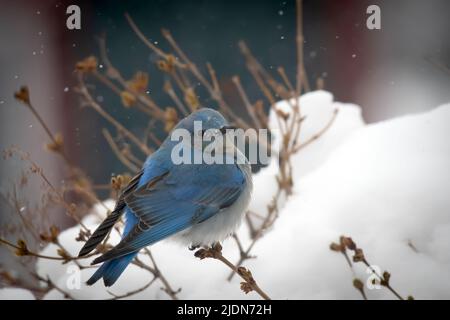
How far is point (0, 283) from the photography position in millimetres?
2184

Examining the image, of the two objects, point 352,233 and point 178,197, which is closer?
point 178,197

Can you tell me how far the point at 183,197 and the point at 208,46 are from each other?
2330 mm

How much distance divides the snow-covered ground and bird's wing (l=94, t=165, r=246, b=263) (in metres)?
0.36

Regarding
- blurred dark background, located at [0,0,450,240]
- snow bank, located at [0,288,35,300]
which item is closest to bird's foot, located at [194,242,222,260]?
snow bank, located at [0,288,35,300]

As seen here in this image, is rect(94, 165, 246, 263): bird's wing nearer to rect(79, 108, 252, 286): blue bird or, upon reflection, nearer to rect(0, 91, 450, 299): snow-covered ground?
rect(79, 108, 252, 286): blue bird

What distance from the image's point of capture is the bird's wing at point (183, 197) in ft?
5.83

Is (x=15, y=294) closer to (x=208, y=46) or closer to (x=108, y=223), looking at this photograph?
(x=108, y=223)

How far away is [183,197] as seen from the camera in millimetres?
1878

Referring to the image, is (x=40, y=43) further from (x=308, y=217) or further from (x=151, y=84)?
(x=308, y=217)

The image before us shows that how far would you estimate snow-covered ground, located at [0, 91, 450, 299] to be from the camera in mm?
2045

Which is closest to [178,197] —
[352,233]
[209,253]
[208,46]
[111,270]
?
[209,253]

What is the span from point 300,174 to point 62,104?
229cm

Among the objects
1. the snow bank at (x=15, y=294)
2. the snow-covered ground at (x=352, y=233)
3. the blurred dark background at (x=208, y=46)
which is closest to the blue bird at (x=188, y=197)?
the snow-covered ground at (x=352, y=233)

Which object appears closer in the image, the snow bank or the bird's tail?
the bird's tail
